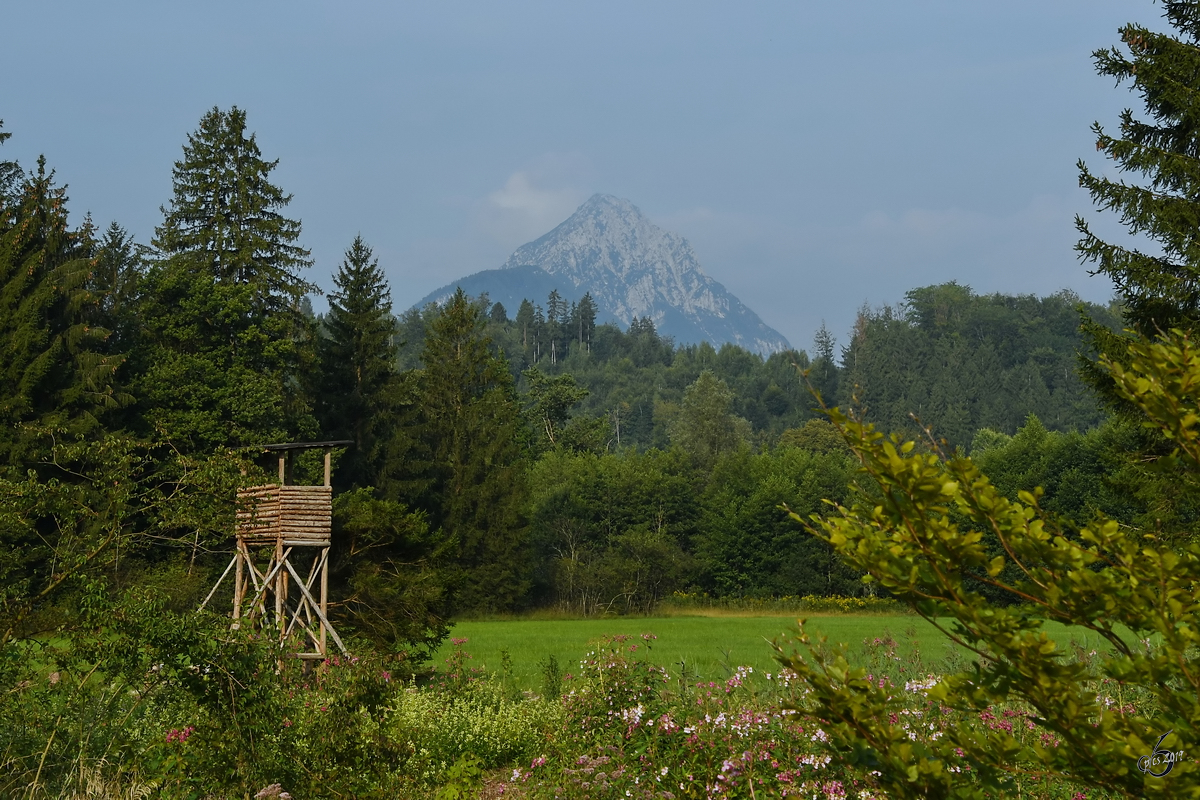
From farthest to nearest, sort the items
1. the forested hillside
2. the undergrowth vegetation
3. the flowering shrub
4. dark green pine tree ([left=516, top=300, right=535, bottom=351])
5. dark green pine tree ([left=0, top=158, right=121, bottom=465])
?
1. dark green pine tree ([left=516, top=300, right=535, bottom=351])
2. the forested hillside
3. dark green pine tree ([left=0, top=158, right=121, bottom=465])
4. the flowering shrub
5. the undergrowth vegetation

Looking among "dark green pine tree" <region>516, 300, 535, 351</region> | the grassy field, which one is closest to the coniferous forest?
the grassy field

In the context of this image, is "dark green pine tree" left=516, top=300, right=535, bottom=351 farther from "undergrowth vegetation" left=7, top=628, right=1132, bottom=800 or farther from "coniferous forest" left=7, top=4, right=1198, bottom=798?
"undergrowth vegetation" left=7, top=628, right=1132, bottom=800

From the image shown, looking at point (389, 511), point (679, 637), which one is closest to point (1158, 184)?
point (389, 511)

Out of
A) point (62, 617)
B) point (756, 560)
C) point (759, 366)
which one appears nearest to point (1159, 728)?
point (62, 617)

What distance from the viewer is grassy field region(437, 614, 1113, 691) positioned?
71.7ft

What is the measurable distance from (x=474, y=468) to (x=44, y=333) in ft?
65.4

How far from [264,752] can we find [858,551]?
501cm

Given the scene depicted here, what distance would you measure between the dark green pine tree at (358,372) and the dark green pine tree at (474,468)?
2691 millimetres

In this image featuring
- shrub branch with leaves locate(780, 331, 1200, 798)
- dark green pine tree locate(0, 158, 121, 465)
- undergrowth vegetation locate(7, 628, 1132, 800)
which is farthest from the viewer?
dark green pine tree locate(0, 158, 121, 465)

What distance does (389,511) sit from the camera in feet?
54.7

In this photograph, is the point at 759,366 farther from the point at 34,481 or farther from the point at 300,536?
the point at 34,481

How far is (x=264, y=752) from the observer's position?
6270 millimetres

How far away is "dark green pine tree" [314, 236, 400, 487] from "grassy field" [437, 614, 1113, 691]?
8.23m

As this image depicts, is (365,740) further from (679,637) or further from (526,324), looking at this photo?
(526,324)
